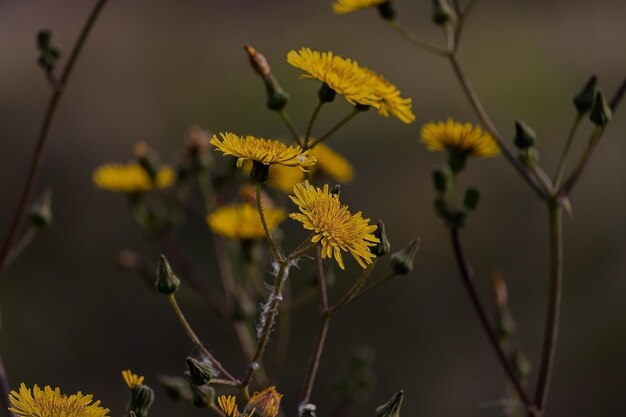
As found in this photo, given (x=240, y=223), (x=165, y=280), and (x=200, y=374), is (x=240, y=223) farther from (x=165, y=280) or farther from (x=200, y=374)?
(x=200, y=374)

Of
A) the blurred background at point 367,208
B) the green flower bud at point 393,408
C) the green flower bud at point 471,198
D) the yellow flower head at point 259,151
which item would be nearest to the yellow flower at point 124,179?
the green flower bud at point 471,198

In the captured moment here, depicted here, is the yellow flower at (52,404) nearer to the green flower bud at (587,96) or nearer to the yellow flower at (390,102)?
the yellow flower at (390,102)

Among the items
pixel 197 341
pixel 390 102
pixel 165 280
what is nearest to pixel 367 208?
pixel 390 102

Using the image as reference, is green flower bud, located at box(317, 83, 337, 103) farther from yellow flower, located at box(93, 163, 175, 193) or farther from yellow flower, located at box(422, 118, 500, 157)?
yellow flower, located at box(93, 163, 175, 193)

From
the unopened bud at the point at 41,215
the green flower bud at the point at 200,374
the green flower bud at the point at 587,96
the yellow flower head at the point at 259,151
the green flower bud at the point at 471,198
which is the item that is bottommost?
the unopened bud at the point at 41,215

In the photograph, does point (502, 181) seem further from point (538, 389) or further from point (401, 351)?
point (538, 389)

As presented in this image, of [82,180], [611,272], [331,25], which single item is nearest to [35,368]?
[82,180]
